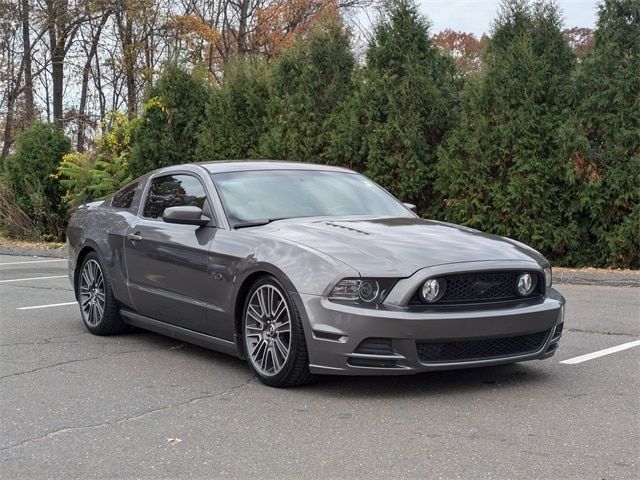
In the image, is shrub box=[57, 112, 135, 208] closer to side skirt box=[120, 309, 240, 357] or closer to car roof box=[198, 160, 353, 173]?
side skirt box=[120, 309, 240, 357]

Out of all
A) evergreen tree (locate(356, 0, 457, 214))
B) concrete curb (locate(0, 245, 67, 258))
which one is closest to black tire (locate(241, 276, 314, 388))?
evergreen tree (locate(356, 0, 457, 214))

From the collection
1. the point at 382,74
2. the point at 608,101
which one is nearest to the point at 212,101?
the point at 382,74

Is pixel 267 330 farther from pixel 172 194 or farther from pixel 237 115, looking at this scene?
pixel 237 115

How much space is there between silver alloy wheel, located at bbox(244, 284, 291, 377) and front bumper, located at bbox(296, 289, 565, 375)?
0.26m

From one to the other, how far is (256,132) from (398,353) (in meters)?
11.7

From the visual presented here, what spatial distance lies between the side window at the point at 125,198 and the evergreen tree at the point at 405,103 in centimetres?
652

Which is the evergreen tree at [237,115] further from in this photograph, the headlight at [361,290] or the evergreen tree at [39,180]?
the headlight at [361,290]

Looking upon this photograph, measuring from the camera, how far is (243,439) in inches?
178

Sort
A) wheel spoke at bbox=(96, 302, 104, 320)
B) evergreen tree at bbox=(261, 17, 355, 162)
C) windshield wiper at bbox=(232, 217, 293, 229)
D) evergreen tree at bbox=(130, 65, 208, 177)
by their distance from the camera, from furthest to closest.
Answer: evergreen tree at bbox=(130, 65, 208, 177), evergreen tree at bbox=(261, 17, 355, 162), wheel spoke at bbox=(96, 302, 104, 320), windshield wiper at bbox=(232, 217, 293, 229)

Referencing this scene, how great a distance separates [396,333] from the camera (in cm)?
507

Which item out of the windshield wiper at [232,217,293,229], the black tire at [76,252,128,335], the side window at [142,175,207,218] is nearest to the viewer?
the windshield wiper at [232,217,293,229]

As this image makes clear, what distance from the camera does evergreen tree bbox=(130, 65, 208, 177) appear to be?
17672 millimetres

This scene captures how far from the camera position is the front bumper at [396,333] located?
200 inches

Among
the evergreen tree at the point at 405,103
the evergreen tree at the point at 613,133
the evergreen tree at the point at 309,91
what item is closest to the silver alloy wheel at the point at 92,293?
the evergreen tree at the point at 405,103
